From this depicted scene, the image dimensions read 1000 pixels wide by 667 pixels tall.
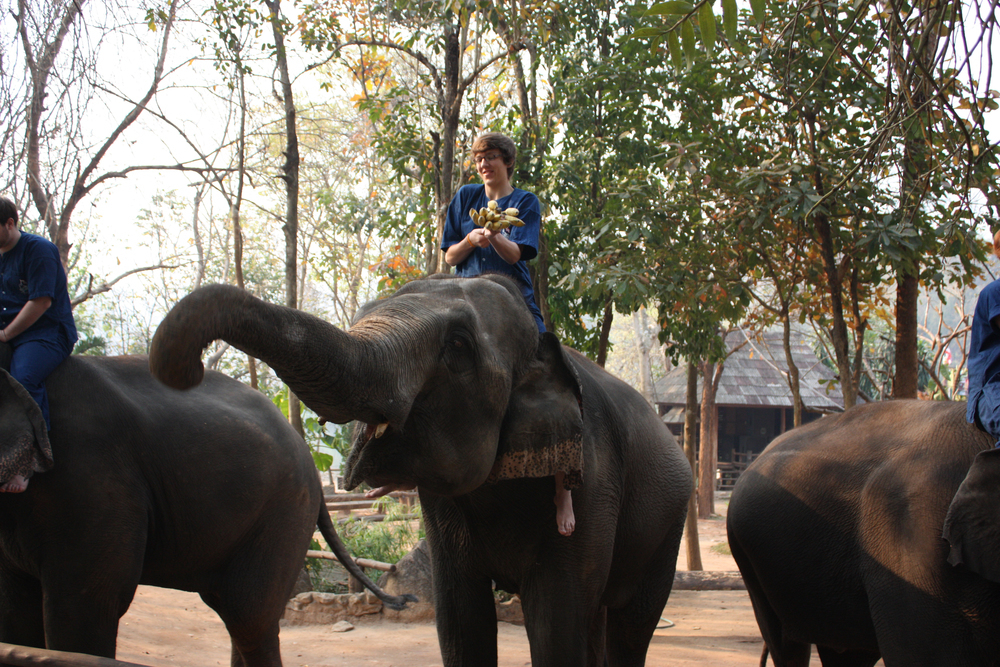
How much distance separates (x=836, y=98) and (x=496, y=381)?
4.84m

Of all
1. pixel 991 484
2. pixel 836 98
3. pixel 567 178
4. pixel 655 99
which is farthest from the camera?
pixel 567 178

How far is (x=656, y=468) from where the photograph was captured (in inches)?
129

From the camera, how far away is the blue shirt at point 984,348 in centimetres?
289

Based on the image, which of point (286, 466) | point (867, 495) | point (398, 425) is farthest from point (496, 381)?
point (286, 466)

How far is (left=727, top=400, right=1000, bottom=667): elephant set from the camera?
286cm

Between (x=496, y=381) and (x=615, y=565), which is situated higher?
(x=496, y=381)

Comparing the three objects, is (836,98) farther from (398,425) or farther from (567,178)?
(398,425)

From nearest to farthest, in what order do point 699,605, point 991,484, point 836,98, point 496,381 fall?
point 496,381 < point 991,484 < point 836,98 < point 699,605

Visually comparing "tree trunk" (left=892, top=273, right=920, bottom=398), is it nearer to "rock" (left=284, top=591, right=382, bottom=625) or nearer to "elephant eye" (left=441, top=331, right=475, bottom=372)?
"rock" (left=284, top=591, right=382, bottom=625)

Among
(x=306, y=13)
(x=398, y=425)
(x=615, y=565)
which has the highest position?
(x=306, y=13)

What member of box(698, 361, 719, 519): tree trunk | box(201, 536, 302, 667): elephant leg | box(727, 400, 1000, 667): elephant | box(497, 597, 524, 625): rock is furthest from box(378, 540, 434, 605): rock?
box(698, 361, 719, 519): tree trunk

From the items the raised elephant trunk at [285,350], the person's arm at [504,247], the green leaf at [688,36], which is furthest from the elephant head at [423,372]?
the green leaf at [688,36]

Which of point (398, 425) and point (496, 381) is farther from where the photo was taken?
point (496, 381)

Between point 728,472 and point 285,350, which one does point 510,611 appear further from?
point 728,472
